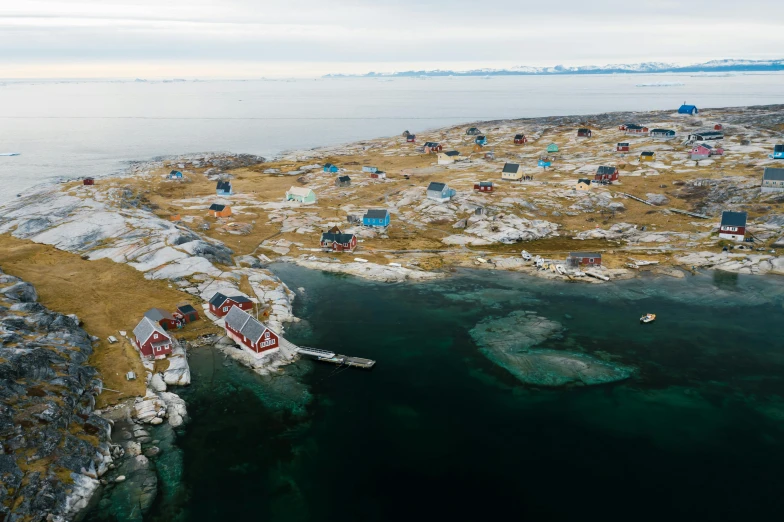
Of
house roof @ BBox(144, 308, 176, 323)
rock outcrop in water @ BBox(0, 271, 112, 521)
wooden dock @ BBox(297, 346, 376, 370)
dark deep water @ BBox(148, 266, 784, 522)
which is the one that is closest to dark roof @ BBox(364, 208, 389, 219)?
dark deep water @ BBox(148, 266, 784, 522)

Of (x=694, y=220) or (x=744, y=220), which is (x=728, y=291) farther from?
(x=694, y=220)

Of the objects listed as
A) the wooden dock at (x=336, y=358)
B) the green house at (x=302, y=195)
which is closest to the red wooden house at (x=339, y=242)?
the green house at (x=302, y=195)

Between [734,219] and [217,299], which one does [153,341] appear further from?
[734,219]

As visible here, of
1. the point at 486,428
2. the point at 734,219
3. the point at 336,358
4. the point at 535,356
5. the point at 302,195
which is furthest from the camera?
the point at 302,195

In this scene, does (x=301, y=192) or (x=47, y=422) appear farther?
(x=301, y=192)

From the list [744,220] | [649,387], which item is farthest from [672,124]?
[649,387]

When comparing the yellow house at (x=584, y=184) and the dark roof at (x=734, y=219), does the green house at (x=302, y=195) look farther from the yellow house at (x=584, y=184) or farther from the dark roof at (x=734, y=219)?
the dark roof at (x=734, y=219)

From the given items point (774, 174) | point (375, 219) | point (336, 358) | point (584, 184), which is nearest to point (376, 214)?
point (375, 219)
